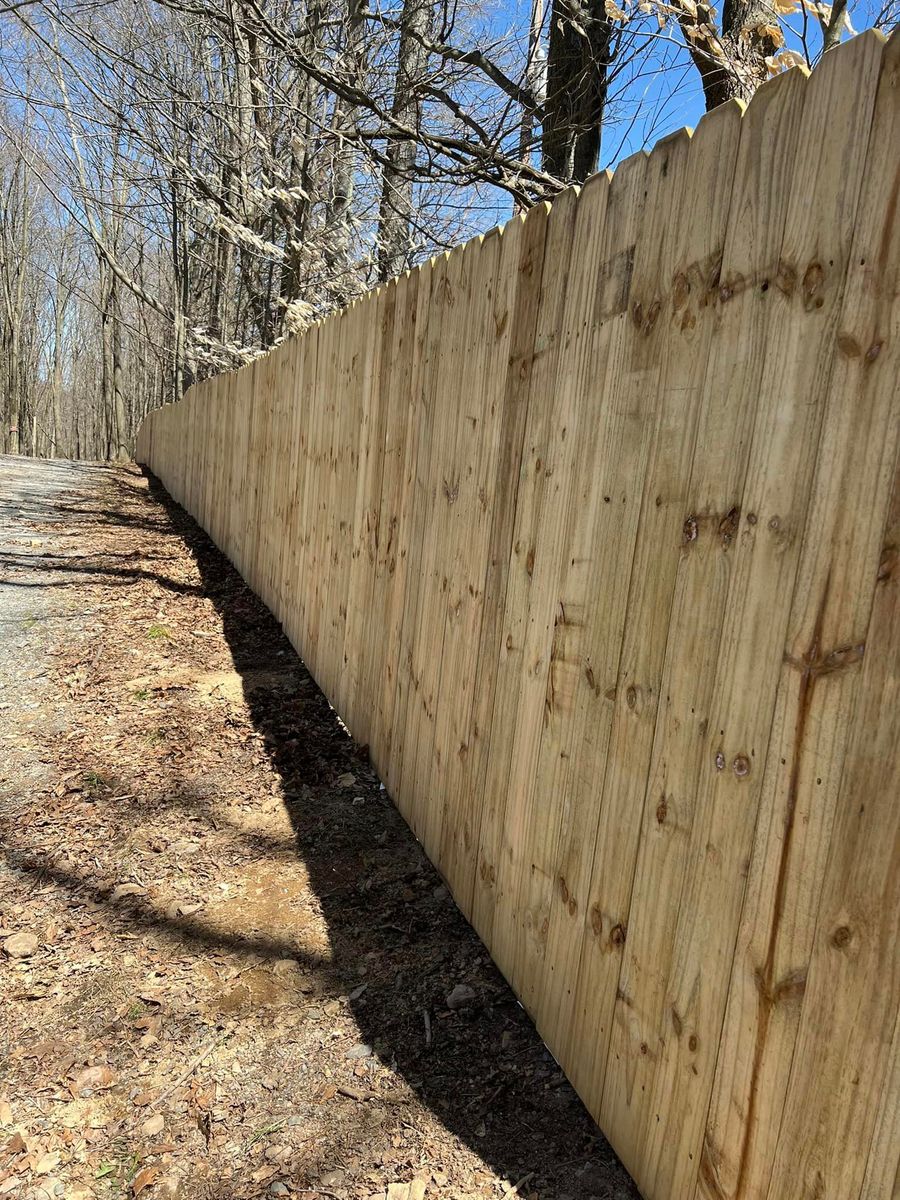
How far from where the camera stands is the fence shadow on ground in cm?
191

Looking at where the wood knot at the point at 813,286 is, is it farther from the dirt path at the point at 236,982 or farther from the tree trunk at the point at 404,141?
the tree trunk at the point at 404,141

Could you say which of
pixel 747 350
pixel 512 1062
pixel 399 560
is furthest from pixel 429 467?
pixel 512 1062

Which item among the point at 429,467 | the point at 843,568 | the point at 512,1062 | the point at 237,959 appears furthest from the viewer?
the point at 429,467

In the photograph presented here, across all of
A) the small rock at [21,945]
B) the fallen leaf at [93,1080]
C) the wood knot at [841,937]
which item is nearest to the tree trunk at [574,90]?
the small rock at [21,945]

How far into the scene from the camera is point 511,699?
239 cm

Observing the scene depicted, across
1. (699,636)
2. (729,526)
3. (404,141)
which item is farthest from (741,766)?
(404,141)

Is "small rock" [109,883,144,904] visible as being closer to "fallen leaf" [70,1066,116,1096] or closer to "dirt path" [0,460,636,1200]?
"dirt path" [0,460,636,1200]

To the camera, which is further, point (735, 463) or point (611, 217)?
point (611, 217)

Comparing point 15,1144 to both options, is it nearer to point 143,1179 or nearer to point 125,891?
point 143,1179

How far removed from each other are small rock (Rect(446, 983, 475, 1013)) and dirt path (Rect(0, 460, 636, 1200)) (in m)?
0.01

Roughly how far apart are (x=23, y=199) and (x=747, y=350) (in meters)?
36.6

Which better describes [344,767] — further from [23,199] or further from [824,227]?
[23,199]

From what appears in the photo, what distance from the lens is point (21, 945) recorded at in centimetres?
264

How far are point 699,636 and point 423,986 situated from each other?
151 cm
